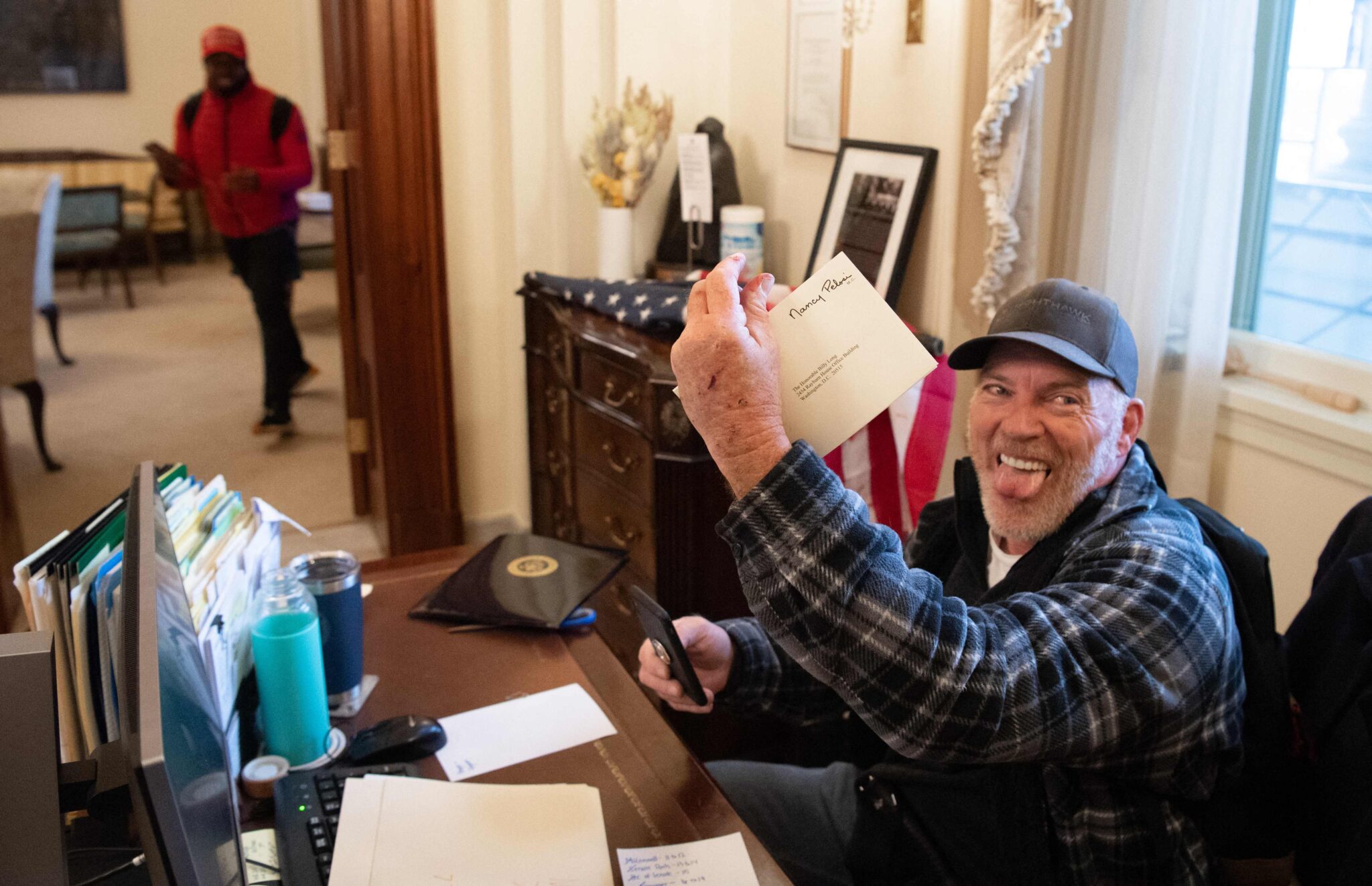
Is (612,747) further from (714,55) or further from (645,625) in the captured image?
(714,55)

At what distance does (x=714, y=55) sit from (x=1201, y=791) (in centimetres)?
246

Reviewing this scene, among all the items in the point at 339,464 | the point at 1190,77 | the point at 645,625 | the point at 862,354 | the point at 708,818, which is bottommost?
the point at 339,464

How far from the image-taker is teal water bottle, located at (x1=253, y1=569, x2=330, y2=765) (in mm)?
1148

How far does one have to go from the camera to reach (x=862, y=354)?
1018 millimetres

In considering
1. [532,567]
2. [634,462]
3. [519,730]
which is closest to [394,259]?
[634,462]

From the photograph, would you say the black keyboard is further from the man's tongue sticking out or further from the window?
the window

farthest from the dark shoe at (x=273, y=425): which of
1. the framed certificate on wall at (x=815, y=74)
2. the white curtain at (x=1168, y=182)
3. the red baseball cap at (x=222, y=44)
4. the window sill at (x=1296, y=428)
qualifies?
the window sill at (x=1296, y=428)

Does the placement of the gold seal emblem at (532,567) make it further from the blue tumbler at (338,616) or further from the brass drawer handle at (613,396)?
the brass drawer handle at (613,396)

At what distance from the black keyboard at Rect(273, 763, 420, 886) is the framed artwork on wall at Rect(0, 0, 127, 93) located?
8417 millimetres

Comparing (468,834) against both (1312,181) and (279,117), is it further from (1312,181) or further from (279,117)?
(279,117)

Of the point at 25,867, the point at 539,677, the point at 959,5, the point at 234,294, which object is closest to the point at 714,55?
the point at 959,5

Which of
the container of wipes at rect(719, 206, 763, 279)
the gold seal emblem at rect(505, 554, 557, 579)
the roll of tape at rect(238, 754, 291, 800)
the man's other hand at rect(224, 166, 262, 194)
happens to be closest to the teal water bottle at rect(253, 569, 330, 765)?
the roll of tape at rect(238, 754, 291, 800)

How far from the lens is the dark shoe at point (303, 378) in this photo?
16.7 ft

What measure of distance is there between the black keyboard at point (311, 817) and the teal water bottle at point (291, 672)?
0.16 ft
